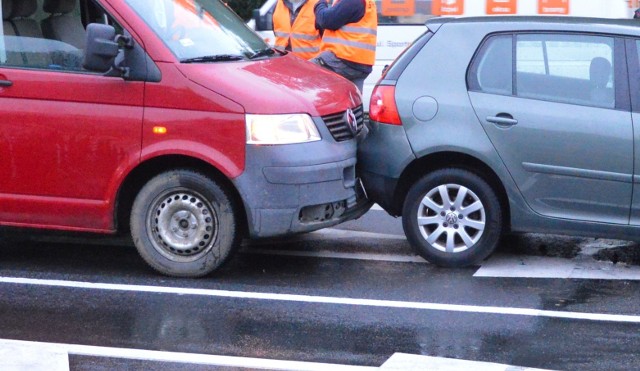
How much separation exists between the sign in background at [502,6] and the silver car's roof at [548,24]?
661cm

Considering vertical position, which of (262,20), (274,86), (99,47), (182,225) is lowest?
(182,225)

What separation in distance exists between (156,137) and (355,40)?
10.1 feet

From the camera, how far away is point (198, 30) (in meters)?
7.44

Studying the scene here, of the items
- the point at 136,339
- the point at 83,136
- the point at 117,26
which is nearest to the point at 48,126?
the point at 83,136

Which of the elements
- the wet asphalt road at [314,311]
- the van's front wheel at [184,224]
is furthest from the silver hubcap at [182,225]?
the wet asphalt road at [314,311]

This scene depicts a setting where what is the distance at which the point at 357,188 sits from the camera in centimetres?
753

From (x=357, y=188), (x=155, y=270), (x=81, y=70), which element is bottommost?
(x=155, y=270)

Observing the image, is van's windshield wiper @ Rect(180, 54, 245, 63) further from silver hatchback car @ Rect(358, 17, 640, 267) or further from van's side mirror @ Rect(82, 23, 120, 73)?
silver hatchback car @ Rect(358, 17, 640, 267)

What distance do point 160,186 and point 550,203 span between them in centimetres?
242

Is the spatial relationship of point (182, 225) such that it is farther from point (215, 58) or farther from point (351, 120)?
point (351, 120)

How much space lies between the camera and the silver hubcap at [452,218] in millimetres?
7367

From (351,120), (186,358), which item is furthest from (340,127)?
(186,358)

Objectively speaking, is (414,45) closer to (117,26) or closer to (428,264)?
(428,264)

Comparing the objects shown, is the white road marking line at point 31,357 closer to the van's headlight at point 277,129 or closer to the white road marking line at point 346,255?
the van's headlight at point 277,129
